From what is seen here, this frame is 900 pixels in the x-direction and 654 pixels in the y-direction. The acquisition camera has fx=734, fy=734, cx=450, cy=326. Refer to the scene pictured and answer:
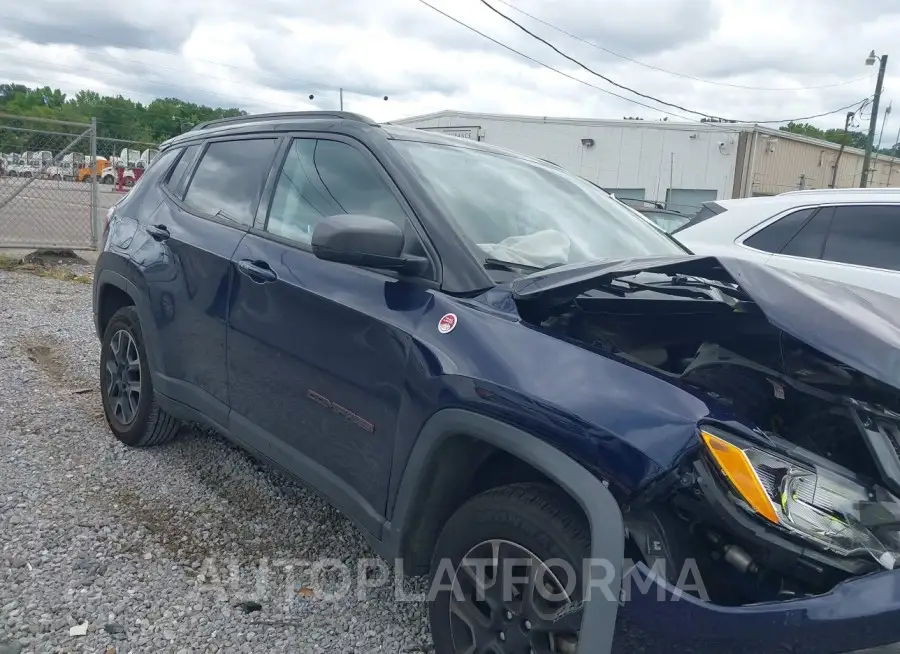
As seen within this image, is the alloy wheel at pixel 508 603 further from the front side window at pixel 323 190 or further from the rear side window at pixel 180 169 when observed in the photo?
the rear side window at pixel 180 169

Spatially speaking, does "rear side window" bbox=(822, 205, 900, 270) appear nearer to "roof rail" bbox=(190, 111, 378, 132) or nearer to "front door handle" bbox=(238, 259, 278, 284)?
"roof rail" bbox=(190, 111, 378, 132)

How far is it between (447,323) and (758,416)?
3.00 ft

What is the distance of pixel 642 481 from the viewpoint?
171 centimetres

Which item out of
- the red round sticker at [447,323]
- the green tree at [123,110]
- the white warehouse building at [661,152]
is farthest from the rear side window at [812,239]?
the green tree at [123,110]

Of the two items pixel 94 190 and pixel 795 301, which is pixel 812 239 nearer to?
pixel 795 301

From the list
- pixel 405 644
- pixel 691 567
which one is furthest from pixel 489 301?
pixel 405 644

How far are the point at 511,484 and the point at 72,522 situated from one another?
228cm

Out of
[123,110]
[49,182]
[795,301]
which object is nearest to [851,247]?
[795,301]

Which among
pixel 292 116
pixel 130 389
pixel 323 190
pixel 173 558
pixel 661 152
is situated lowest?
pixel 173 558

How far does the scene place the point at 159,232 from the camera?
3768mm

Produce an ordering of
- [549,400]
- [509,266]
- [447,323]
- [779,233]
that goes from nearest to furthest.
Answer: [549,400] < [447,323] < [509,266] < [779,233]

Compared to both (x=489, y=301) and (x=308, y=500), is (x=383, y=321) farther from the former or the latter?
(x=308, y=500)

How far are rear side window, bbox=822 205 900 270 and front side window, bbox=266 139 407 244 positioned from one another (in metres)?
4.08

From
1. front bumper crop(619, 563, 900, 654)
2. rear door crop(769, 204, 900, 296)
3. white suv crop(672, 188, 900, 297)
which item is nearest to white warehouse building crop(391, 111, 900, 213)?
white suv crop(672, 188, 900, 297)
